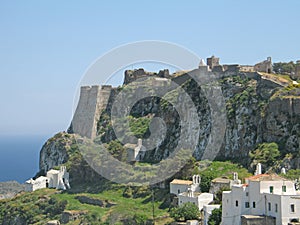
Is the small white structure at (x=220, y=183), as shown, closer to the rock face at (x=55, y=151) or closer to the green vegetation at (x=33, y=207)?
the green vegetation at (x=33, y=207)

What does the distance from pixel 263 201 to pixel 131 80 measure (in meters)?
50.3

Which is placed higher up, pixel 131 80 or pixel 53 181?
pixel 131 80

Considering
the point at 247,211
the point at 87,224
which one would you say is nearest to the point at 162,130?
the point at 87,224

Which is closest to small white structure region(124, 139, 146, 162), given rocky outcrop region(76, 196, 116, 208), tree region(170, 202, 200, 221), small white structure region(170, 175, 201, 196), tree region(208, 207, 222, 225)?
rocky outcrop region(76, 196, 116, 208)

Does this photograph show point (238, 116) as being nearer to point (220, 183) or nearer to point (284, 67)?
point (284, 67)

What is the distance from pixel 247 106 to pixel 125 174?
547 inches

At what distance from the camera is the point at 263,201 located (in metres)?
45.0

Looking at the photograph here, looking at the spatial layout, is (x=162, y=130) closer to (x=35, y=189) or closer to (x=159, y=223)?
(x=35, y=189)

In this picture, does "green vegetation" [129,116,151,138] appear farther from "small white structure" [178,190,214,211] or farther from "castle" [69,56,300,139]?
"small white structure" [178,190,214,211]

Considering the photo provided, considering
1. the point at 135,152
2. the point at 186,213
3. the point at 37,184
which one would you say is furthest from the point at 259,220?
the point at 37,184

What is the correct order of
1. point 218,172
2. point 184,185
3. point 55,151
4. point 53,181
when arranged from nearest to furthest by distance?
point 184,185 < point 218,172 < point 53,181 < point 55,151

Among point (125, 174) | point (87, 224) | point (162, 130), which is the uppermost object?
point (162, 130)

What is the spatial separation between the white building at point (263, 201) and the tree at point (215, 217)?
721 millimetres

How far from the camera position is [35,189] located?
78438 mm
